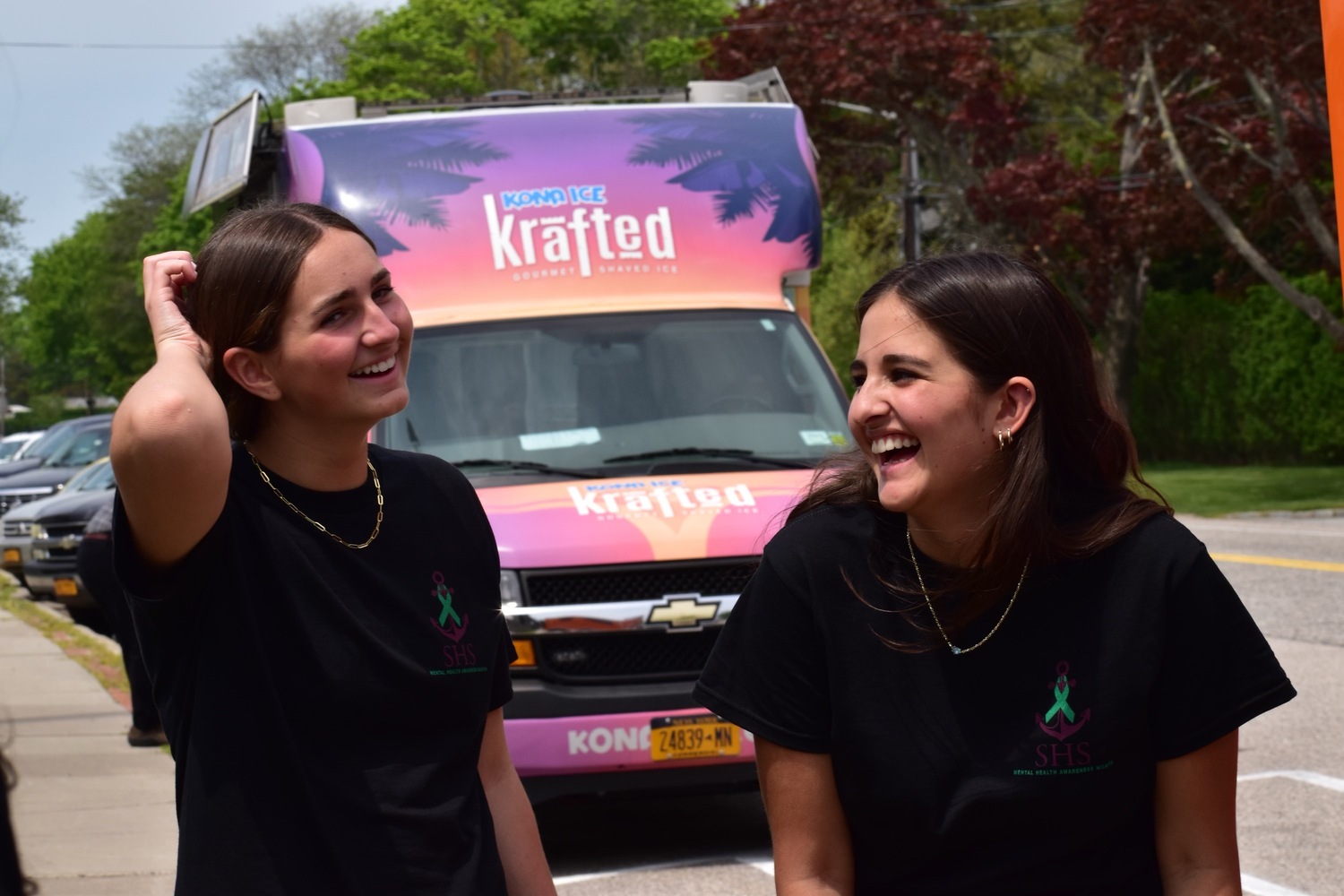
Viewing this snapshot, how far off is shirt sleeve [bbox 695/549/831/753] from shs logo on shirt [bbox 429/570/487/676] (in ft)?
1.18

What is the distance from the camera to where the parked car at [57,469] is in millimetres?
24672

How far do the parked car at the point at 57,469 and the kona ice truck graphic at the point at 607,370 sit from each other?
1698cm

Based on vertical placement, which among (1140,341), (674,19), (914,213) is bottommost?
(1140,341)

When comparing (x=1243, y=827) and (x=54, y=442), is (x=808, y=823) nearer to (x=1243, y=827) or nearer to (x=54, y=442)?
(x=1243, y=827)

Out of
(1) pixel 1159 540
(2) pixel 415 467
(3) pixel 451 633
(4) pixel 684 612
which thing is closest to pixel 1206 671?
(1) pixel 1159 540

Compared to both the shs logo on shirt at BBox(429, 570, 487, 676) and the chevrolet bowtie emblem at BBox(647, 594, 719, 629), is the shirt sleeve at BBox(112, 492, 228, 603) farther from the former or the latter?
the chevrolet bowtie emblem at BBox(647, 594, 719, 629)

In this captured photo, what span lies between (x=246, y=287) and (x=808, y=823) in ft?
3.89

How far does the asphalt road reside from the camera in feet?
21.9

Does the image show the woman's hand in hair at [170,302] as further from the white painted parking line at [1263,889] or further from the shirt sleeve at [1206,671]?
the white painted parking line at [1263,889]

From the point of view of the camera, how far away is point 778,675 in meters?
2.71

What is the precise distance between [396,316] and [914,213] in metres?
31.7

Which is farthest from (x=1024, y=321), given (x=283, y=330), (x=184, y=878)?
(x=184, y=878)

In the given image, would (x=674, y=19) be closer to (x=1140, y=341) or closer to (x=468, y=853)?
(x=1140, y=341)

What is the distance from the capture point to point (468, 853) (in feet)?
8.91
